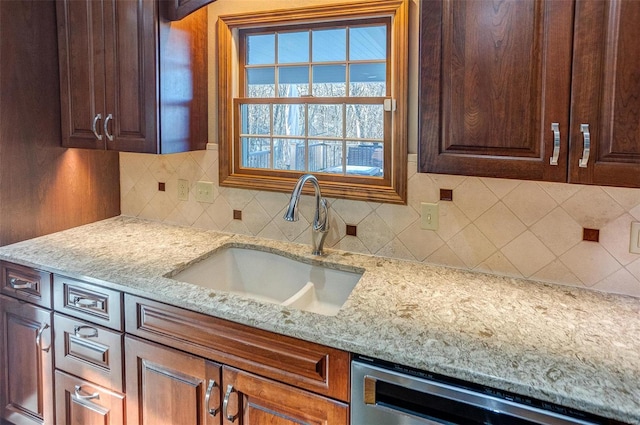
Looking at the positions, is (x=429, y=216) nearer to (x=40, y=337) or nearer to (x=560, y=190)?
(x=560, y=190)

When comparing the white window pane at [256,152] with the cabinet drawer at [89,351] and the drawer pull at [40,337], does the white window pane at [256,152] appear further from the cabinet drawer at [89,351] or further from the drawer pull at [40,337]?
the drawer pull at [40,337]

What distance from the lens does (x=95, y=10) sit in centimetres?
203

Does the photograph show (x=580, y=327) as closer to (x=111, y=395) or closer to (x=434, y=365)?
(x=434, y=365)

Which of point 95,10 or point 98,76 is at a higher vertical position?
point 95,10

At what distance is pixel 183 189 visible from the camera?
2.40 meters

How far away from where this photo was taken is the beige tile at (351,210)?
2.01 metres

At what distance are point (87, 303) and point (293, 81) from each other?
1.28 m

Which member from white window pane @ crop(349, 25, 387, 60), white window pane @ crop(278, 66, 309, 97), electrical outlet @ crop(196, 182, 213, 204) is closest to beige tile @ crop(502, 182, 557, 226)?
white window pane @ crop(349, 25, 387, 60)

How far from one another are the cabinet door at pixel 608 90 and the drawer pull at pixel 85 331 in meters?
1.73

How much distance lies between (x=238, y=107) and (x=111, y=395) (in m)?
1.35

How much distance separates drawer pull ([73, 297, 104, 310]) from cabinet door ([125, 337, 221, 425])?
17 centimetres

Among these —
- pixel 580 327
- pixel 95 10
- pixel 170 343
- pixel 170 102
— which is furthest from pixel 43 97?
pixel 580 327

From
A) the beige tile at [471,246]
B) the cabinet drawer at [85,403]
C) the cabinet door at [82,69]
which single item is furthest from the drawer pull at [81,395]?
the beige tile at [471,246]

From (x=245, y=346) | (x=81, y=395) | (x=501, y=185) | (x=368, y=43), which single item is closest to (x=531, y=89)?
(x=501, y=185)
